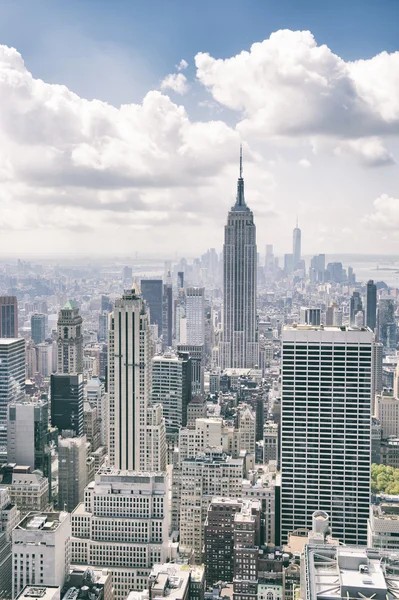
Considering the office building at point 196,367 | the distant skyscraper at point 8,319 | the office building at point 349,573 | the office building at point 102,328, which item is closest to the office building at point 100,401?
the office building at point 102,328

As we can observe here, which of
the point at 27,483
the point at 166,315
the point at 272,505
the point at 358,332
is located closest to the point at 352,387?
the point at 358,332

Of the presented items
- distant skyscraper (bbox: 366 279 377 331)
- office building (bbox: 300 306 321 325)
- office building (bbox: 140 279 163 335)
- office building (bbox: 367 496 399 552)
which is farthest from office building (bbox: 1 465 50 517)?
distant skyscraper (bbox: 366 279 377 331)

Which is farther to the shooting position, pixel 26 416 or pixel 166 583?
pixel 26 416

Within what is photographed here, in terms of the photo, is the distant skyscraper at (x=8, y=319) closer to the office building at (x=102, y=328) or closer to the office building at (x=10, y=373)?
the office building at (x=102, y=328)

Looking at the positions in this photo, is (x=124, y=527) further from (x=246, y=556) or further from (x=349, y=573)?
(x=349, y=573)

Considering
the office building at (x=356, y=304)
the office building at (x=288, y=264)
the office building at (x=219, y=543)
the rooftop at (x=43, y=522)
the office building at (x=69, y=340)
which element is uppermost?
the office building at (x=288, y=264)

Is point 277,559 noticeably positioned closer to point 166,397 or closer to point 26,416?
point 26,416
